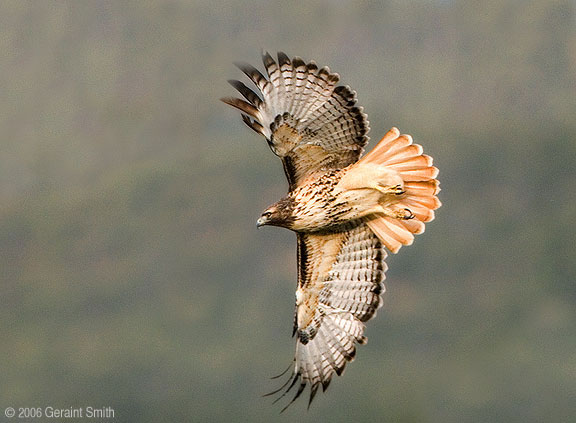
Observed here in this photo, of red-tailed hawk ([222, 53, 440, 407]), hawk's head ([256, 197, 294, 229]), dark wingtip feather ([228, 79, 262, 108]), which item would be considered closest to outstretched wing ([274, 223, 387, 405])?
red-tailed hawk ([222, 53, 440, 407])

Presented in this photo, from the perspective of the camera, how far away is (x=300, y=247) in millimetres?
9500

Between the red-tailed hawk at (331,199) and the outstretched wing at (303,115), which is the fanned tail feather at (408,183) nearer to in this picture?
the red-tailed hawk at (331,199)

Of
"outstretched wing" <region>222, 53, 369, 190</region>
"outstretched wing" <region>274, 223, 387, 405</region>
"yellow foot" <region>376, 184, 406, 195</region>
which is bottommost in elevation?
"outstretched wing" <region>274, 223, 387, 405</region>

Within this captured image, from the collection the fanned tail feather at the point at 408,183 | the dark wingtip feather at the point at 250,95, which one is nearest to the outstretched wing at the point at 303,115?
the dark wingtip feather at the point at 250,95

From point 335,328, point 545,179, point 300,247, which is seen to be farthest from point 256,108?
point 545,179

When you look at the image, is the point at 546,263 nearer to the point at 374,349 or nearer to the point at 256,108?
the point at 374,349

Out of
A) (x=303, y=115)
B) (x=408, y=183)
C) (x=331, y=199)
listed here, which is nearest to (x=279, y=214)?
(x=331, y=199)

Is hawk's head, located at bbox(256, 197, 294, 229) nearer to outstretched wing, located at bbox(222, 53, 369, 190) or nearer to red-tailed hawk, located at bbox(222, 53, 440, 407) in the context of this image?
red-tailed hawk, located at bbox(222, 53, 440, 407)

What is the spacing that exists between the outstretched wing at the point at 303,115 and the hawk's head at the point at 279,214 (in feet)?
0.85

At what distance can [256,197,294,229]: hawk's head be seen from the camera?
891 centimetres

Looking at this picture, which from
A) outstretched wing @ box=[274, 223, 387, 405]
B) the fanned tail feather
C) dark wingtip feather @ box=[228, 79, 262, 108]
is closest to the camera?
dark wingtip feather @ box=[228, 79, 262, 108]

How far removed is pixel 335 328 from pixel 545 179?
12767mm

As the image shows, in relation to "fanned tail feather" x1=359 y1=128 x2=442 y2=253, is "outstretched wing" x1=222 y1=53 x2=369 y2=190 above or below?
above

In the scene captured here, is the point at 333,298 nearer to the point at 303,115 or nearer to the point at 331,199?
the point at 331,199
